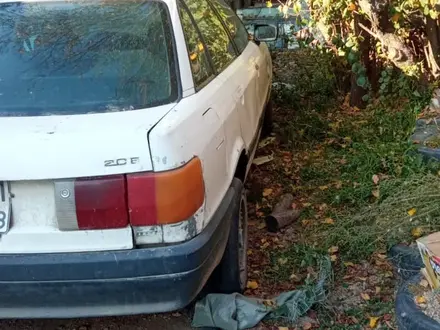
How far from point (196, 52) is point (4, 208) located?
55.2 inches

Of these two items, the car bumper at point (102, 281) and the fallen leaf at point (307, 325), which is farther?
the fallen leaf at point (307, 325)

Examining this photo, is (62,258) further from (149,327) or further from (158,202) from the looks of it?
(149,327)

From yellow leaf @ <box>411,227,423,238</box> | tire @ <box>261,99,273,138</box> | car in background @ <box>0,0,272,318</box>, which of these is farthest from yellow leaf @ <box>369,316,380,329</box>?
tire @ <box>261,99,273,138</box>

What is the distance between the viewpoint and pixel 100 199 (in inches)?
99.3

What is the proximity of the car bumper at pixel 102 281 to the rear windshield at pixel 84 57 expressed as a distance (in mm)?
683

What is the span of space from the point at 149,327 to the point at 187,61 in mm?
1484

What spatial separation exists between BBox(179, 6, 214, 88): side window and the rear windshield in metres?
0.16

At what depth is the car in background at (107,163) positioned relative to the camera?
2527mm

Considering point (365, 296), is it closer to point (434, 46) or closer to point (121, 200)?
point (121, 200)

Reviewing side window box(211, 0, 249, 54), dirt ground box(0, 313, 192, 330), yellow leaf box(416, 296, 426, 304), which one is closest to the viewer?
yellow leaf box(416, 296, 426, 304)

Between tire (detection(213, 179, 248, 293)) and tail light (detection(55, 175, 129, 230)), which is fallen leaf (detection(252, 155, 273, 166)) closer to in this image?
tire (detection(213, 179, 248, 293))

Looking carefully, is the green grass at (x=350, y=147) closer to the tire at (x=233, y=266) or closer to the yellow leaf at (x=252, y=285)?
the yellow leaf at (x=252, y=285)

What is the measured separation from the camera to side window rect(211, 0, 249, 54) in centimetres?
A: 475

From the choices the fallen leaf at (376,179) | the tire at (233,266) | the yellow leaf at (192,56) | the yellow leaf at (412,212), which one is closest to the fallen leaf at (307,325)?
the tire at (233,266)
